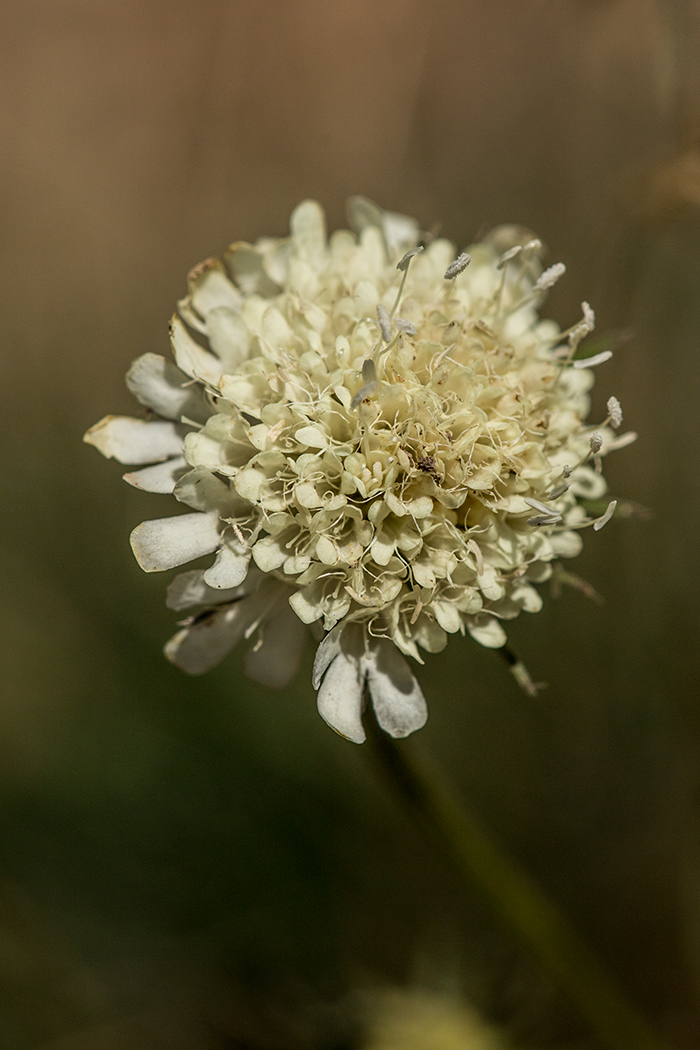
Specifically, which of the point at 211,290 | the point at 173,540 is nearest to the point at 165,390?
the point at 211,290

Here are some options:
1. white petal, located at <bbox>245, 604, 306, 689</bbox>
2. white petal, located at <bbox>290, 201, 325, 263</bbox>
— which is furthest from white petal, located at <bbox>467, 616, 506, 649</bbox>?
white petal, located at <bbox>290, 201, 325, 263</bbox>

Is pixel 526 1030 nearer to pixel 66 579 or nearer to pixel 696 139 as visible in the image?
pixel 66 579

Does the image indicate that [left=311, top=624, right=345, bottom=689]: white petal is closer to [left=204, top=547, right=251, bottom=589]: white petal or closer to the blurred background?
[left=204, top=547, right=251, bottom=589]: white petal

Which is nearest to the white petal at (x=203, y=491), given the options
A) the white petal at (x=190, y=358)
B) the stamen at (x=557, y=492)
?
the white petal at (x=190, y=358)

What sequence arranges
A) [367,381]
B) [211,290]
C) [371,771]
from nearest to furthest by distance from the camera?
[367,381] → [211,290] → [371,771]

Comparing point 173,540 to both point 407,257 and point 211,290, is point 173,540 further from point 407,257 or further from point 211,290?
point 407,257

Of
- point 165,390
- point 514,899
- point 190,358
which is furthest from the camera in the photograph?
point 514,899

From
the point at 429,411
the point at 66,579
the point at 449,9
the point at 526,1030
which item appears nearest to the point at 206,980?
the point at 526,1030

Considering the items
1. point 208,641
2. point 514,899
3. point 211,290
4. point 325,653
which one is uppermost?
point 211,290
